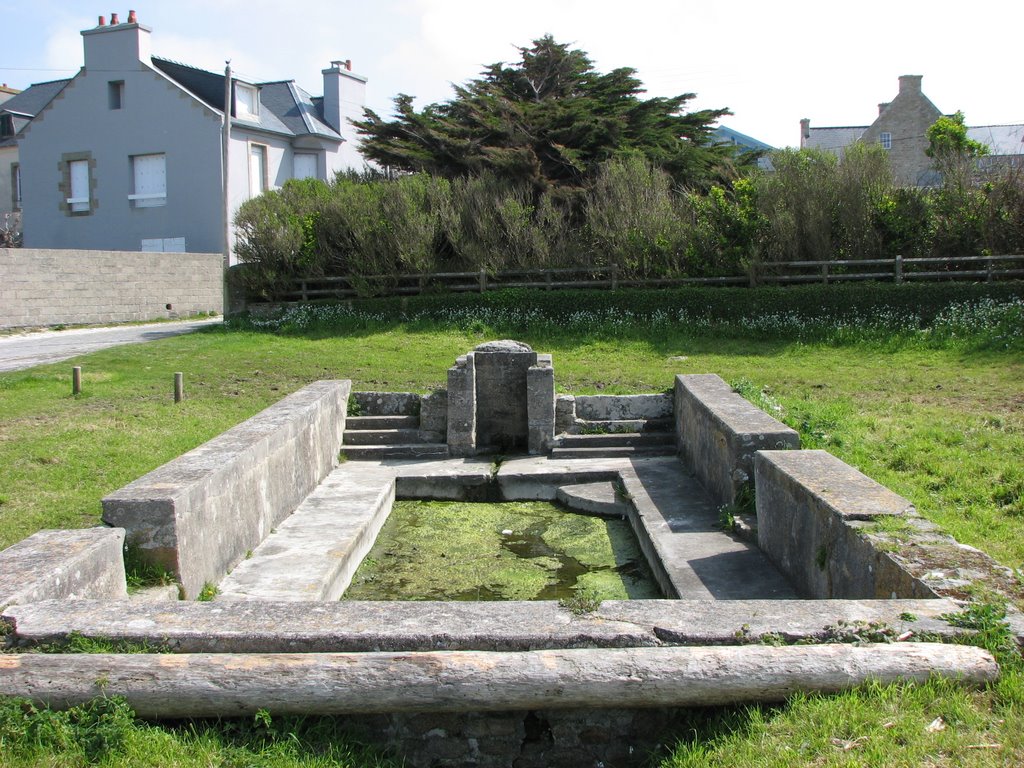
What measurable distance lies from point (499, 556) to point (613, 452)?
3.06 m

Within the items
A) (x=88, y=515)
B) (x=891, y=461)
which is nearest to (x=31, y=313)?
(x=88, y=515)

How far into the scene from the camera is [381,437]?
1002 cm

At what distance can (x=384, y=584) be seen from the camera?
6430mm

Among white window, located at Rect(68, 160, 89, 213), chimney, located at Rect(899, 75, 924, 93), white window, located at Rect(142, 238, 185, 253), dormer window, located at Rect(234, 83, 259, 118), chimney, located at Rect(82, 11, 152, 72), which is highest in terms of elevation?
chimney, located at Rect(899, 75, 924, 93)

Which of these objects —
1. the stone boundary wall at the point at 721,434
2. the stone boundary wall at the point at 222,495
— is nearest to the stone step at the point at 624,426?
the stone boundary wall at the point at 721,434

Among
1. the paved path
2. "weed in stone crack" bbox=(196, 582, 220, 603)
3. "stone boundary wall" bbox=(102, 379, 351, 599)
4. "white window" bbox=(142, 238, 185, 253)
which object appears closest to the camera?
"stone boundary wall" bbox=(102, 379, 351, 599)

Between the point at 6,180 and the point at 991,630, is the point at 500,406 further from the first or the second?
the point at 6,180

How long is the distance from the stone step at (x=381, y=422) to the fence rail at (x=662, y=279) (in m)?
8.82

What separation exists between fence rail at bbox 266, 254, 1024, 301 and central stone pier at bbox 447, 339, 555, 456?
8.42m

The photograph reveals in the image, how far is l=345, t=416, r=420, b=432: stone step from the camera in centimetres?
1019

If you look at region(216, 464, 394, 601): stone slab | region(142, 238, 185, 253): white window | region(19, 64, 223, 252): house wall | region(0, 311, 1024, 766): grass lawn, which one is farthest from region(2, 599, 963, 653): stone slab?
region(142, 238, 185, 253): white window

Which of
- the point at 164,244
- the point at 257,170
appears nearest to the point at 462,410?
the point at 164,244

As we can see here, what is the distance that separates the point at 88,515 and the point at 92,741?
3513mm

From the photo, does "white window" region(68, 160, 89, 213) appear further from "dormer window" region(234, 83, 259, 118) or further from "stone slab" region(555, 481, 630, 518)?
"stone slab" region(555, 481, 630, 518)
